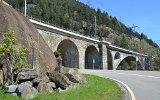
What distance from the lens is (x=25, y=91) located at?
13062 mm

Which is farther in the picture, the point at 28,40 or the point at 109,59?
the point at 109,59

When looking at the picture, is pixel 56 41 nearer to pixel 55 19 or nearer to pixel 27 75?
pixel 27 75

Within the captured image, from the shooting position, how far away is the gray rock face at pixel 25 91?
42.6ft

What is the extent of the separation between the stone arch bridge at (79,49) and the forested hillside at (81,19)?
1637 centimetres

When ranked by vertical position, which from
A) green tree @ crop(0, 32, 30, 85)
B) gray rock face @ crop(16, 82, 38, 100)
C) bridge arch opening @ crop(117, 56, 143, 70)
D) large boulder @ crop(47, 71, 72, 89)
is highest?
bridge arch opening @ crop(117, 56, 143, 70)

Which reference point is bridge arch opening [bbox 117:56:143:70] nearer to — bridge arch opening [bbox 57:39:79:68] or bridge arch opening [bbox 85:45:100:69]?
bridge arch opening [bbox 85:45:100:69]

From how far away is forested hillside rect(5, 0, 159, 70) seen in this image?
343 feet

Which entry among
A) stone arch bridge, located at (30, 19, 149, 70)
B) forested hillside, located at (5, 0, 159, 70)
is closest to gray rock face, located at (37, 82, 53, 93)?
stone arch bridge, located at (30, 19, 149, 70)

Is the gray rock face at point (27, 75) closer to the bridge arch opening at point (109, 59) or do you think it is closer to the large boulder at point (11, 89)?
the large boulder at point (11, 89)

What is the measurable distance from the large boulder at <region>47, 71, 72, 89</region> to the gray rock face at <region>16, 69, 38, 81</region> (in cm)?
106

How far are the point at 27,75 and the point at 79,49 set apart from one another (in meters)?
49.0

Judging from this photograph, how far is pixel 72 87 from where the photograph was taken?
15281mm

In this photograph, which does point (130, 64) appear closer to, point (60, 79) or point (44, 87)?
point (60, 79)

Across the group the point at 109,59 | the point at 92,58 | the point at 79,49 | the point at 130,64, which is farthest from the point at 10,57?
the point at 130,64
